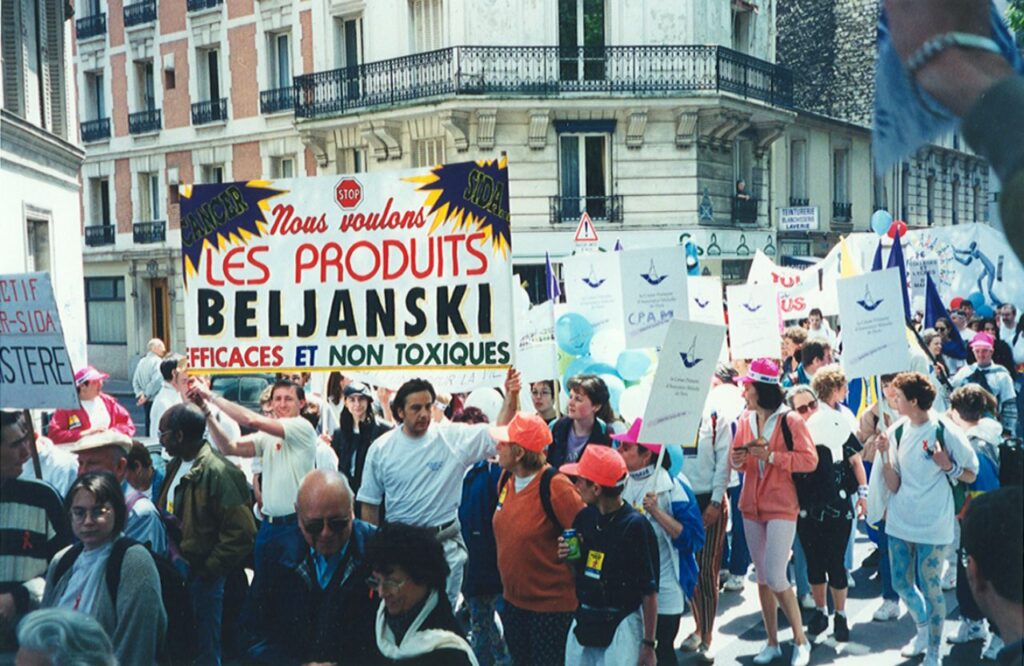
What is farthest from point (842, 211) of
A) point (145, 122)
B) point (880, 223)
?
point (145, 122)

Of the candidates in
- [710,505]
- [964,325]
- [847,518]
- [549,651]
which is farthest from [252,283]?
[964,325]

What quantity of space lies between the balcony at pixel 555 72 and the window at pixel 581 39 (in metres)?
0.02

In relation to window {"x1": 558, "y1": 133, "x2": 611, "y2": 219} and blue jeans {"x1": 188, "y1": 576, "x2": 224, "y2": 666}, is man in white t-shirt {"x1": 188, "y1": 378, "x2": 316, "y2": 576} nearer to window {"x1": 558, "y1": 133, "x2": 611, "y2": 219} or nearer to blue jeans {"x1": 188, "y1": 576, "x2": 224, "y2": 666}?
blue jeans {"x1": 188, "y1": 576, "x2": 224, "y2": 666}

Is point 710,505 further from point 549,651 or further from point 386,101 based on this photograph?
point 386,101

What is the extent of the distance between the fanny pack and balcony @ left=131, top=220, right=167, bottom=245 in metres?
29.2

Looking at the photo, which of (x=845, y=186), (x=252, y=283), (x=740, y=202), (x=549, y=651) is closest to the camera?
(x=549, y=651)

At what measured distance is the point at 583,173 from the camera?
25281 mm

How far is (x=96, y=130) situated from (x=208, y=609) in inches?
1232

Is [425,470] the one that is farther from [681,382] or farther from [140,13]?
[140,13]

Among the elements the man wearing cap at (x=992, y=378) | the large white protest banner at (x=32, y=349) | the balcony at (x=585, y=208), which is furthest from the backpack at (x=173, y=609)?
the balcony at (x=585, y=208)

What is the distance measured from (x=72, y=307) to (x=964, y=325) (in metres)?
13.3

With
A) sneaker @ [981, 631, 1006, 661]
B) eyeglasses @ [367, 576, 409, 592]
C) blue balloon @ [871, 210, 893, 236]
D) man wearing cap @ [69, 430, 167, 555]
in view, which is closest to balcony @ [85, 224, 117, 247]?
blue balloon @ [871, 210, 893, 236]

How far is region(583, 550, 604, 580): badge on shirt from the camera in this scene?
5367mm

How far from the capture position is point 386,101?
25.6m
